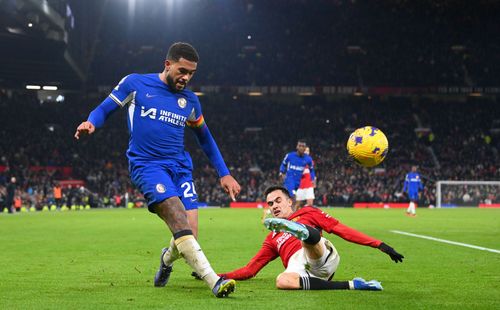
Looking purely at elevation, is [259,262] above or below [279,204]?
below

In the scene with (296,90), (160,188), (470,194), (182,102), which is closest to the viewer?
(160,188)

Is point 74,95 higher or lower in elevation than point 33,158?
higher

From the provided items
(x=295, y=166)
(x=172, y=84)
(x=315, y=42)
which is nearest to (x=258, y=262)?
(x=172, y=84)

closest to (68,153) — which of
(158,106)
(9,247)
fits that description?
(9,247)

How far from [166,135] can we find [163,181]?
527mm

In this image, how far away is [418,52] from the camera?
54.8 metres

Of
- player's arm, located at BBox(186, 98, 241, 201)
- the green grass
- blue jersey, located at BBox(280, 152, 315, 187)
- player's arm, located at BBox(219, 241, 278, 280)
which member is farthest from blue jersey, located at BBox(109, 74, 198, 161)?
blue jersey, located at BBox(280, 152, 315, 187)

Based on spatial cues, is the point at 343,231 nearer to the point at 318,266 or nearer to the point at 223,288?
the point at 318,266

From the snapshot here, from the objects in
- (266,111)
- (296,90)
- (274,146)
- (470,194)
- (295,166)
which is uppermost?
(296,90)

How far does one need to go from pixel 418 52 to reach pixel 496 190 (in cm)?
1710

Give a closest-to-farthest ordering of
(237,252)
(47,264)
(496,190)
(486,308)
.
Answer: (486,308), (47,264), (237,252), (496,190)

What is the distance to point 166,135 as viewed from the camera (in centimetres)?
650

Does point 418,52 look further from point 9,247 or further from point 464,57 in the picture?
point 9,247

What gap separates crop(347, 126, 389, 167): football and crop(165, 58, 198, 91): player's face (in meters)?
2.39
